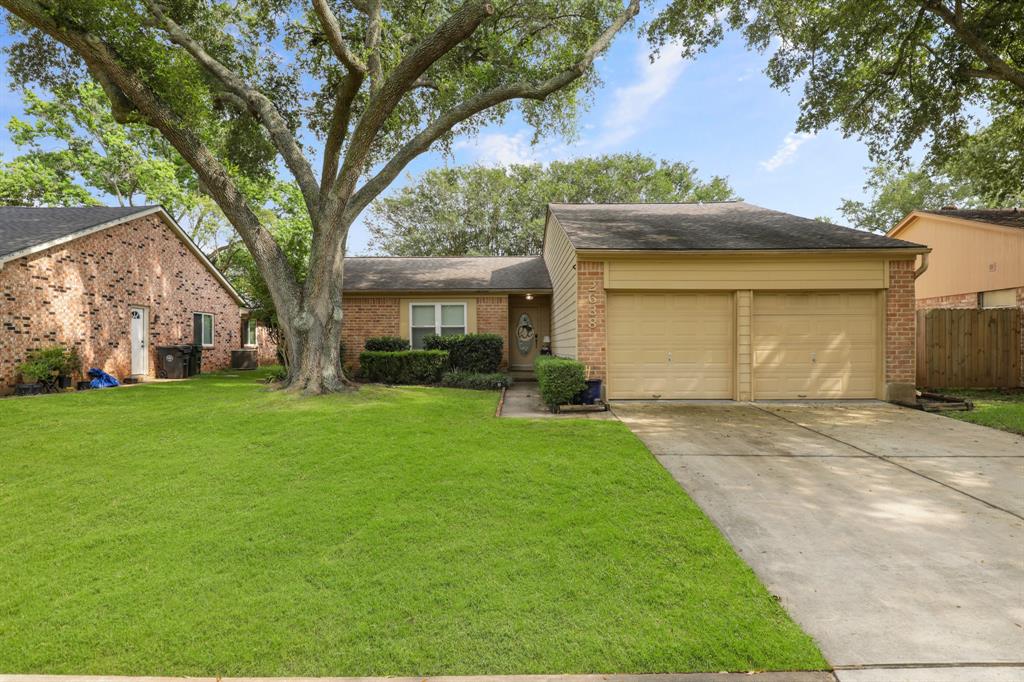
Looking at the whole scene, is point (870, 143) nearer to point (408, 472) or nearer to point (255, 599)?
point (408, 472)

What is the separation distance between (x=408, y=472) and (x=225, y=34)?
13725mm

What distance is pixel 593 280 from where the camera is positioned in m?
8.98

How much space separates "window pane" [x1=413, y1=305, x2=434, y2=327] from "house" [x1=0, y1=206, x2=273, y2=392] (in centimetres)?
849

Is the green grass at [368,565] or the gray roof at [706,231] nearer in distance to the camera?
the green grass at [368,565]

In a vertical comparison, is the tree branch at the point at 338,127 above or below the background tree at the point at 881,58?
below

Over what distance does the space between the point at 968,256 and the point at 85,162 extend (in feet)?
117

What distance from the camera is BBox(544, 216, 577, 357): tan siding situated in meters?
9.76

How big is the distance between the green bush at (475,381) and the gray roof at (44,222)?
10194 millimetres

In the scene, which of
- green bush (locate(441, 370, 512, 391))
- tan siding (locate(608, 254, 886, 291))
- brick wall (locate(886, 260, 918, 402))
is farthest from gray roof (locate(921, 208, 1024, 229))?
green bush (locate(441, 370, 512, 391))

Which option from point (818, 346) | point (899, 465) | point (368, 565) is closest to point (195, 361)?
point (368, 565)

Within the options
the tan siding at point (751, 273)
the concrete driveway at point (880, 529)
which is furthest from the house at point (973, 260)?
the concrete driveway at point (880, 529)

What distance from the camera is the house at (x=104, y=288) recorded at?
414 inches

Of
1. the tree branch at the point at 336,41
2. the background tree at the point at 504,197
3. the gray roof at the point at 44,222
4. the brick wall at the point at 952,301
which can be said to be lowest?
the brick wall at the point at 952,301

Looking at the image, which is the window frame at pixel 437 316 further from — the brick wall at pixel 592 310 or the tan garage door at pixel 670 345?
the tan garage door at pixel 670 345
